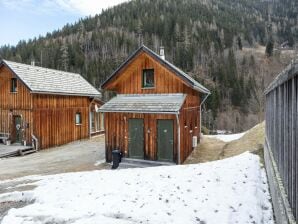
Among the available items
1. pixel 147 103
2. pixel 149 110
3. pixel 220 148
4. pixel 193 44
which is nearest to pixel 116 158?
pixel 149 110

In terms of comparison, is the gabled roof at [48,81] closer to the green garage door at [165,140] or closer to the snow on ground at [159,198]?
the green garage door at [165,140]

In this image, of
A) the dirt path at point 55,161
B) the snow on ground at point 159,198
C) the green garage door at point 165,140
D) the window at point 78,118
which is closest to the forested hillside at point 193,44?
the window at point 78,118

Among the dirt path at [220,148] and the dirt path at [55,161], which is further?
the dirt path at [220,148]

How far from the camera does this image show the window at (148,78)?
17.3 metres

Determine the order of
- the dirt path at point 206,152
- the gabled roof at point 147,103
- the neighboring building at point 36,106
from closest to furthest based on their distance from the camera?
the gabled roof at point 147,103 < the dirt path at point 206,152 < the neighboring building at point 36,106

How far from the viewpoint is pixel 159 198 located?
26.6 feet

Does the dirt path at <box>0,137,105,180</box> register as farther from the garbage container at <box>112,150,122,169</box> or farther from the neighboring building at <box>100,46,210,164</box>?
the neighboring building at <box>100,46,210,164</box>

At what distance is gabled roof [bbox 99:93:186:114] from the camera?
50.9 ft

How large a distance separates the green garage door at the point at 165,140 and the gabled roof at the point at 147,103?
798mm

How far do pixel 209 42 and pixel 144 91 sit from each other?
333 feet

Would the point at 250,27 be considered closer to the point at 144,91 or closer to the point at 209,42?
the point at 209,42

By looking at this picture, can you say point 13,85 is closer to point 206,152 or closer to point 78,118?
point 78,118

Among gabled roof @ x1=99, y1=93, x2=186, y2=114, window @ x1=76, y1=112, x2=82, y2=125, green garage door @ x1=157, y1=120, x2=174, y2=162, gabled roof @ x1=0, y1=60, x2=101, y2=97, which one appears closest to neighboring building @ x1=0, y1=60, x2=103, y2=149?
gabled roof @ x1=0, y1=60, x2=101, y2=97

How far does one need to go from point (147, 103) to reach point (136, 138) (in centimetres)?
201
